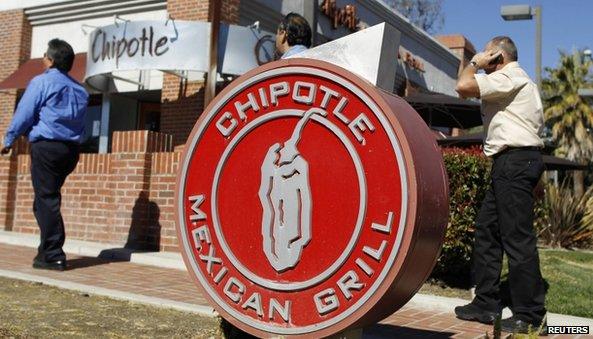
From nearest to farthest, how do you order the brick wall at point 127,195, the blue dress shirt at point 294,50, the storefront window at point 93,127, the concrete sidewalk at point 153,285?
1. the blue dress shirt at point 294,50
2. the concrete sidewalk at point 153,285
3. the brick wall at point 127,195
4. the storefront window at point 93,127

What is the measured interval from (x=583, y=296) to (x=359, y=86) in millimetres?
4236

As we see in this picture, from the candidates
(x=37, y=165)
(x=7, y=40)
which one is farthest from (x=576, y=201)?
(x=7, y=40)

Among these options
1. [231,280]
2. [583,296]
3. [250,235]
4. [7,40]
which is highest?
[7,40]

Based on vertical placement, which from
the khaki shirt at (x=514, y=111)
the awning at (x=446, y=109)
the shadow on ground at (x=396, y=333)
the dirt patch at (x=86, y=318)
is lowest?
the shadow on ground at (x=396, y=333)

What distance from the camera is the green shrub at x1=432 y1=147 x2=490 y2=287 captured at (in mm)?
5629

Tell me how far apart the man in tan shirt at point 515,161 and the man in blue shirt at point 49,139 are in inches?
143

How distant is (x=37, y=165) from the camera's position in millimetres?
5613

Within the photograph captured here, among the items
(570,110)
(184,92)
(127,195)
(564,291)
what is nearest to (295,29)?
(564,291)

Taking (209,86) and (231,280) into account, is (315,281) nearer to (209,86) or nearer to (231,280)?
(231,280)

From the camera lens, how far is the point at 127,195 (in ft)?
25.3

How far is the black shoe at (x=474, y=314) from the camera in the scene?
13.5ft

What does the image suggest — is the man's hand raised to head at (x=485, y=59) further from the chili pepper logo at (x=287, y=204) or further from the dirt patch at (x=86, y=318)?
the dirt patch at (x=86, y=318)

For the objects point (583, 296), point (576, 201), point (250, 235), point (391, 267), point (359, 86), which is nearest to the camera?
point (391, 267)

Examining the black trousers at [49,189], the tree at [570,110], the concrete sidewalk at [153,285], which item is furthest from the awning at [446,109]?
the tree at [570,110]
